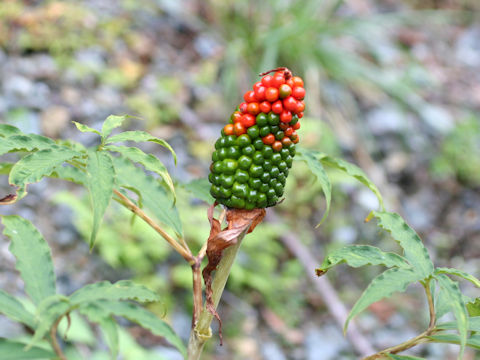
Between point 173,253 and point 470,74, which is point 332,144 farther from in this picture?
point 470,74

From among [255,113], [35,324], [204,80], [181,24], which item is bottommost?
[204,80]

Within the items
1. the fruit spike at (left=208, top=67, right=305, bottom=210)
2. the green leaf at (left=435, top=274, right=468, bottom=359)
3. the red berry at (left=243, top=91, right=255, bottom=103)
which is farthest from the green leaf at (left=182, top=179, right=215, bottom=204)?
the green leaf at (left=435, top=274, right=468, bottom=359)

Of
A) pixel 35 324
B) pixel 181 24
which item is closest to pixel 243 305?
pixel 35 324

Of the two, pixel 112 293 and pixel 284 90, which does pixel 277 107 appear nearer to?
pixel 284 90

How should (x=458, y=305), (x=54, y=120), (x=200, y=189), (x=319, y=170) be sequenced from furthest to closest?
(x=54, y=120)
(x=200, y=189)
(x=319, y=170)
(x=458, y=305)

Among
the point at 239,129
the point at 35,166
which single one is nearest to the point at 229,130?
the point at 239,129

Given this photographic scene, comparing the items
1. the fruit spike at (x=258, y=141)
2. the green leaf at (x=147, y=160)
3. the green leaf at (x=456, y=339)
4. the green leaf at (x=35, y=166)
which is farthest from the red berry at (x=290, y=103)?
the green leaf at (x=456, y=339)
